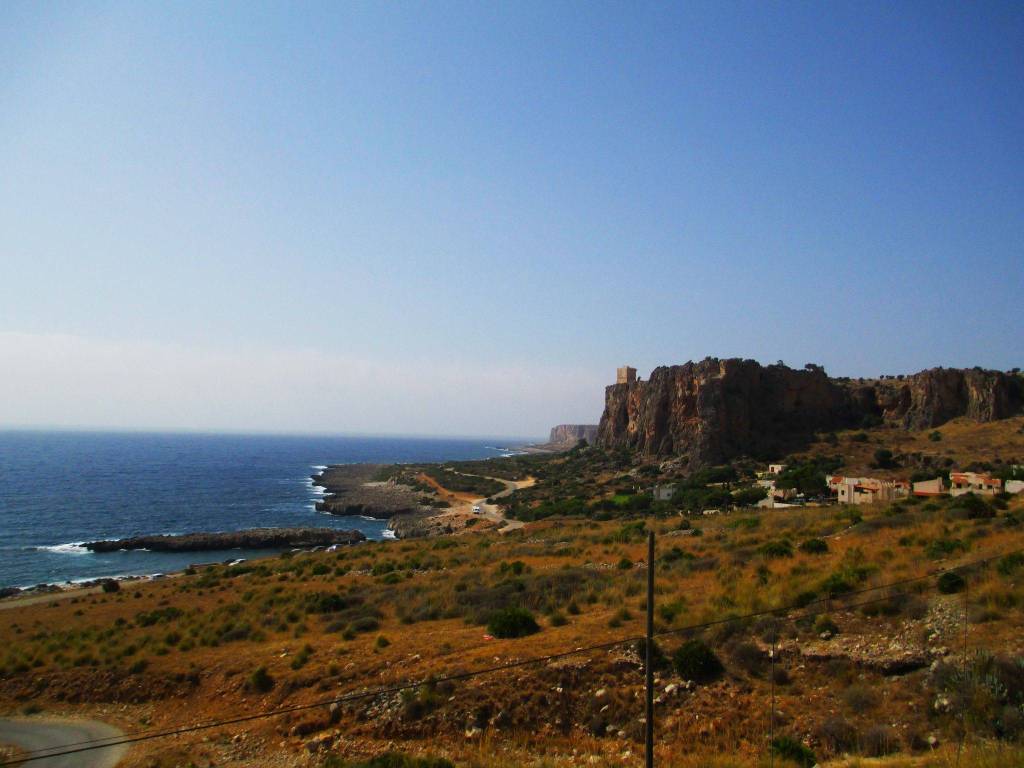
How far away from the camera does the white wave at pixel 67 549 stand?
50319 mm

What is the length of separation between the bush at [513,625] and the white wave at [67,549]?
5136 centimetres

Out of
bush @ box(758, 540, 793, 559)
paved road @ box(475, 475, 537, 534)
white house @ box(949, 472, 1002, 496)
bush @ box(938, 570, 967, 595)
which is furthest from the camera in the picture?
paved road @ box(475, 475, 537, 534)

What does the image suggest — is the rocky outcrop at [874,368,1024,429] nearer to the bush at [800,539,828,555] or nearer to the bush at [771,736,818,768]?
the bush at [800,539,828,555]

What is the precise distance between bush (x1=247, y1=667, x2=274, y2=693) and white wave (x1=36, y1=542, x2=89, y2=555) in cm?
4776

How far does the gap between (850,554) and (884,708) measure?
944cm

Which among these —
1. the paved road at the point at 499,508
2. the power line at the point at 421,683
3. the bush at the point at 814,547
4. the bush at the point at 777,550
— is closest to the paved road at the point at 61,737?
the power line at the point at 421,683

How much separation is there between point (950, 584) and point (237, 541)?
5754 cm

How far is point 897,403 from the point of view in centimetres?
7375

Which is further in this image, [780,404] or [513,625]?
[780,404]

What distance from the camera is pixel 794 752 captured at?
28.3ft

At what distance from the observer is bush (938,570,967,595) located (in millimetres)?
12984

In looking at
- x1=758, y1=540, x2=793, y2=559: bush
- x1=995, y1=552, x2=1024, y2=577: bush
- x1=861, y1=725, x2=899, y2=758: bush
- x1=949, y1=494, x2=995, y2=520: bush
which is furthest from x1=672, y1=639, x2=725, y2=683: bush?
x1=949, y1=494, x2=995, y2=520: bush

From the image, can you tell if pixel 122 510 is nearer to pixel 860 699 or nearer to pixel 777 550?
pixel 777 550

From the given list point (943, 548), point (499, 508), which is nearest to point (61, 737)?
point (943, 548)
